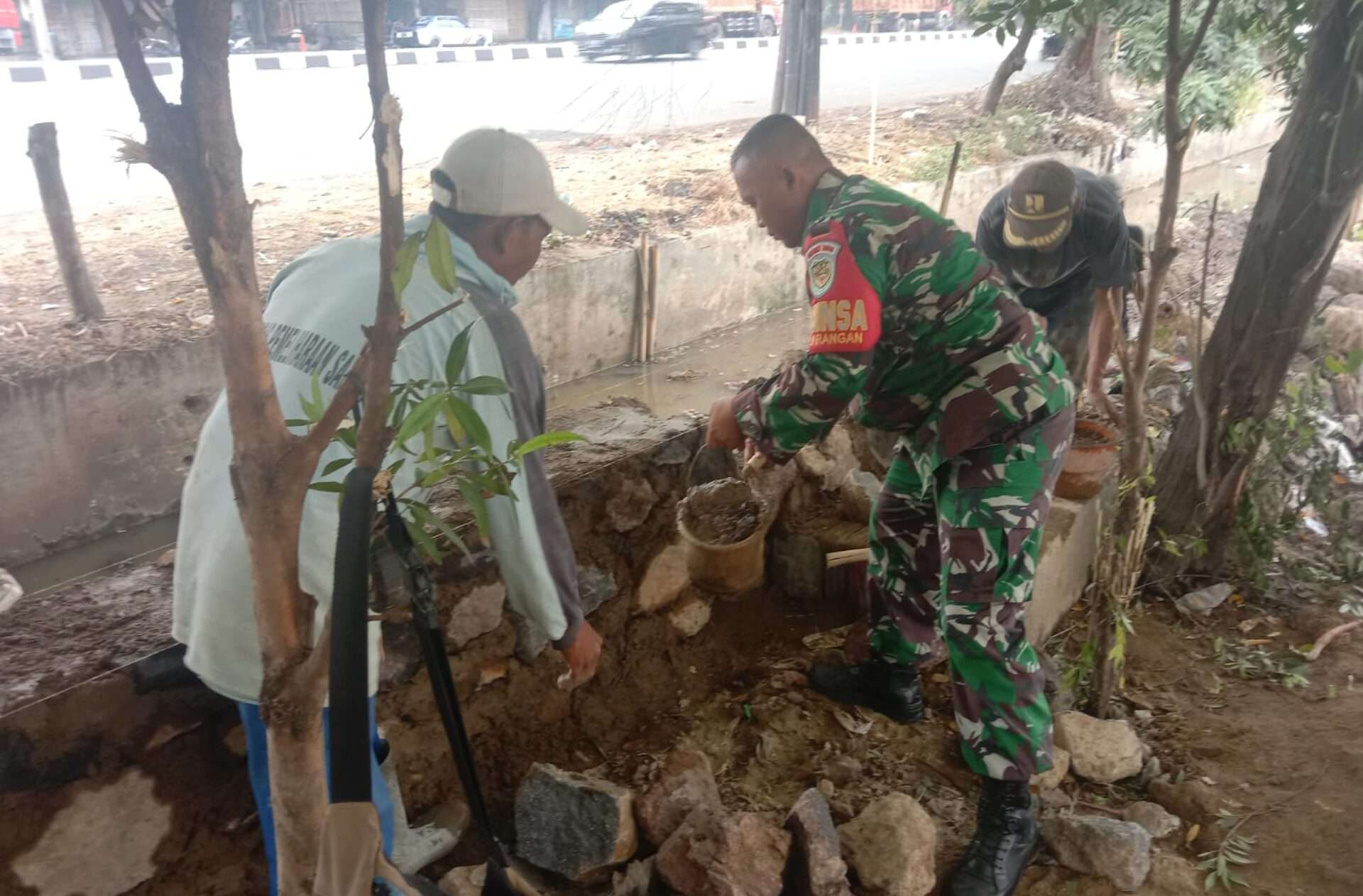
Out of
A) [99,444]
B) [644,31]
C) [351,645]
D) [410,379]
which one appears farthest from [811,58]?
[351,645]

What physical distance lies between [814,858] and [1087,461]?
1723mm

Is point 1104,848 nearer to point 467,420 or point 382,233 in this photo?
point 467,420

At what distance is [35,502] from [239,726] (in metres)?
2.65

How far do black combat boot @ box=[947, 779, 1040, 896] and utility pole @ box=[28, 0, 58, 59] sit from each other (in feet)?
11.6

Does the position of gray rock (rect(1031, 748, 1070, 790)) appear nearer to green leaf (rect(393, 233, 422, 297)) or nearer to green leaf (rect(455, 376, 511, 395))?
green leaf (rect(455, 376, 511, 395))

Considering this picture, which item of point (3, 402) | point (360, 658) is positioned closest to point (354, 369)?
point (360, 658)

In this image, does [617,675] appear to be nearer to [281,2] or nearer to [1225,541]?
[281,2]

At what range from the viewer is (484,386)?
1.20m

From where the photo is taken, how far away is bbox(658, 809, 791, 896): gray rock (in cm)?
214

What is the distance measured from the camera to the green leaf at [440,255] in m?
1.06

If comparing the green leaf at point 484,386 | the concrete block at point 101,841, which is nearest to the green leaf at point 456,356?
the green leaf at point 484,386

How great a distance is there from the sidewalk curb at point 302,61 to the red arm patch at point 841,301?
984 mm

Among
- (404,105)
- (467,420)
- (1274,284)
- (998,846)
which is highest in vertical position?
(404,105)

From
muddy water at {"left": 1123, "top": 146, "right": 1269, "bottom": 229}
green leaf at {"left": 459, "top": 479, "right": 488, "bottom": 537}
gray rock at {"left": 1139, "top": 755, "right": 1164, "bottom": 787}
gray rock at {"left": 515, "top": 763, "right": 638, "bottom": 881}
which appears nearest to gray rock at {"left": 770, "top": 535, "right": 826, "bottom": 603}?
gray rock at {"left": 1139, "top": 755, "right": 1164, "bottom": 787}
